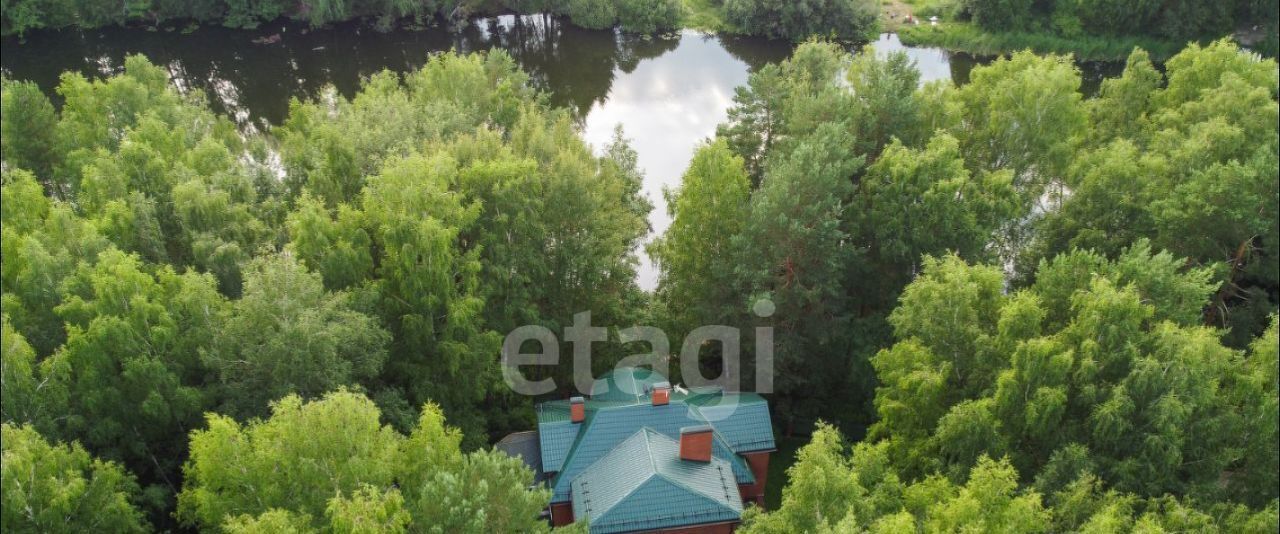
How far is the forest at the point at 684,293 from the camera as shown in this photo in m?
16.4

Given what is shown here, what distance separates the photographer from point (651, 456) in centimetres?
2161

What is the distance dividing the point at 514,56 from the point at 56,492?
161 ft

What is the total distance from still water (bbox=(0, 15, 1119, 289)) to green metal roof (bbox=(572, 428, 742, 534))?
2582 centimetres

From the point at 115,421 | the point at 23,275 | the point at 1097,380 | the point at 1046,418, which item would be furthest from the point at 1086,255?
the point at 23,275

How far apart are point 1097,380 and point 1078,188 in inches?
495

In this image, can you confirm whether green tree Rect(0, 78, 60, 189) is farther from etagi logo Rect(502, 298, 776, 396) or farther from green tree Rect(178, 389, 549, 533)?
green tree Rect(178, 389, 549, 533)

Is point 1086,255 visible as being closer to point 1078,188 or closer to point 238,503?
point 1078,188

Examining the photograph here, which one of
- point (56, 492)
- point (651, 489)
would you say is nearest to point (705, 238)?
point (651, 489)

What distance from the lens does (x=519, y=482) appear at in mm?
15398

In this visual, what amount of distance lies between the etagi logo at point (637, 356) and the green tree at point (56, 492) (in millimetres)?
11443

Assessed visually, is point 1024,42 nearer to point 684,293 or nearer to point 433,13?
point 684,293

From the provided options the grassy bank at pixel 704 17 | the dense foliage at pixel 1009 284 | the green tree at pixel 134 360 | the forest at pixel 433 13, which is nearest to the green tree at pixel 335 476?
the green tree at pixel 134 360

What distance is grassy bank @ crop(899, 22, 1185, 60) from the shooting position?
186ft

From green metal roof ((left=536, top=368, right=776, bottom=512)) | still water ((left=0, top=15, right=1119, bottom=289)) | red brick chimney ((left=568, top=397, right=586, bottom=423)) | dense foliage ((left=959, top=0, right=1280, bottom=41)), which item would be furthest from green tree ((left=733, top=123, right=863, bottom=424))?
dense foliage ((left=959, top=0, right=1280, bottom=41))
